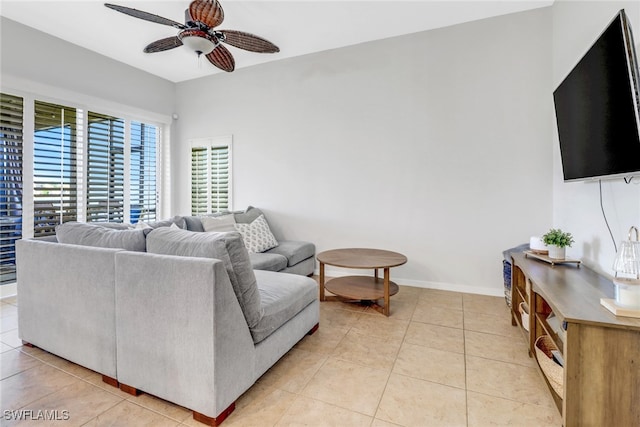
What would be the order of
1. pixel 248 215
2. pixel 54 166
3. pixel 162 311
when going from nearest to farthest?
pixel 162 311
pixel 54 166
pixel 248 215

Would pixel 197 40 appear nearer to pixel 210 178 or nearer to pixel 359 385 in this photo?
pixel 210 178

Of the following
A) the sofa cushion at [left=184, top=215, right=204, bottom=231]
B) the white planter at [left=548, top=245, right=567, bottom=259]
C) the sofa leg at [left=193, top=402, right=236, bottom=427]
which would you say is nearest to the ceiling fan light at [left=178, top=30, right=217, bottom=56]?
the sofa cushion at [left=184, top=215, right=204, bottom=231]

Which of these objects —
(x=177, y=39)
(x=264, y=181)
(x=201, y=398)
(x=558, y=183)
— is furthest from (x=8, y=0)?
(x=558, y=183)

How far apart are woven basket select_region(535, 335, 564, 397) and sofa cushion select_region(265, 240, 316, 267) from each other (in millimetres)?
2328

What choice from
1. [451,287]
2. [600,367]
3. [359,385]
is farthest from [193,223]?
[600,367]

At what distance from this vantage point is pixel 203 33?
246 cm

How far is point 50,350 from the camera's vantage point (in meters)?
1.95

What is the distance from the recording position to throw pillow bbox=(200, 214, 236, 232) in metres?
3.48

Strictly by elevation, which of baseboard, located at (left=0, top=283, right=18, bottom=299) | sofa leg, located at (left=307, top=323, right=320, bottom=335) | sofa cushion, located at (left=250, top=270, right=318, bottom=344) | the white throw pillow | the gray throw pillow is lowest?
sofa leg, located at (left=307, top=323, right=320, bottom=335)

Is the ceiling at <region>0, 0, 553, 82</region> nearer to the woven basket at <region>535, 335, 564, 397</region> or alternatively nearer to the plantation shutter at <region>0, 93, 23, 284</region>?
the plantation shutter at <region>0, 93, 23, 284</region>

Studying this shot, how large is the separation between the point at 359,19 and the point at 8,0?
132 inches

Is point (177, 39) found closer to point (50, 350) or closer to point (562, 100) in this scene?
point (50, 350)

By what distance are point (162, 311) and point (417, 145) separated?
2.98 meters

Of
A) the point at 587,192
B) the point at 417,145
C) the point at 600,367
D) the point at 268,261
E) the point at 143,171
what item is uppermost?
the point at 417,145
